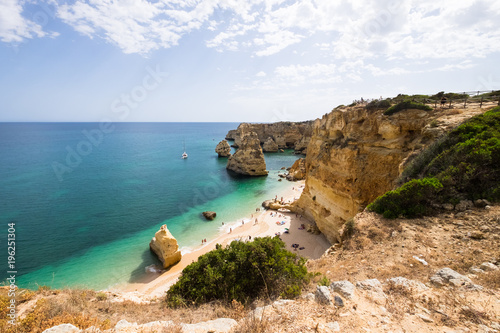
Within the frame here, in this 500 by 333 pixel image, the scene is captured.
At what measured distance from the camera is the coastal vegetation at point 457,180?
295 inches

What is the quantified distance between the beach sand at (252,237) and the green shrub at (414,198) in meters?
9.58

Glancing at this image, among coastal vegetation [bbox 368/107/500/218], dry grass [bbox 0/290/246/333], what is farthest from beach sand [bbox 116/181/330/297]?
coastal vegetation [bbox 368/107/500/218]

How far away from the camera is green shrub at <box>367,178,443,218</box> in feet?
25.5

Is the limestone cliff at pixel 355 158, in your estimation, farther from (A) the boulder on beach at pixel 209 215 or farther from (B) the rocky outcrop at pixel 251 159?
(B) the rocky outcrop at pixel 251 159

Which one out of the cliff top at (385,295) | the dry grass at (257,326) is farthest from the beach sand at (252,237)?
the dry grass at (257,326)

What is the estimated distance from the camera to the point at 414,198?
7.92 metres

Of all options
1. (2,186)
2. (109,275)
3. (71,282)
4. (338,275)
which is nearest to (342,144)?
(338,275)

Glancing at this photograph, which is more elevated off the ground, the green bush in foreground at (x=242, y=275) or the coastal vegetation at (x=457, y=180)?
the coastal vegetation at (x=457, y=180)

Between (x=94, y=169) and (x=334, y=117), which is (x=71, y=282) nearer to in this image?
(x=334, y=117)

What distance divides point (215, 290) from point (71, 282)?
49.4ft

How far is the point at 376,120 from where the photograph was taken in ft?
49.5

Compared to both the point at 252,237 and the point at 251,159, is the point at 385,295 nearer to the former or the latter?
the point at 252,237

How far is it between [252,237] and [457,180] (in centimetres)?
1630

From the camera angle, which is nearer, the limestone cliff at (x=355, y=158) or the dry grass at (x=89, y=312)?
the dry grass at (x=89, y=312)
